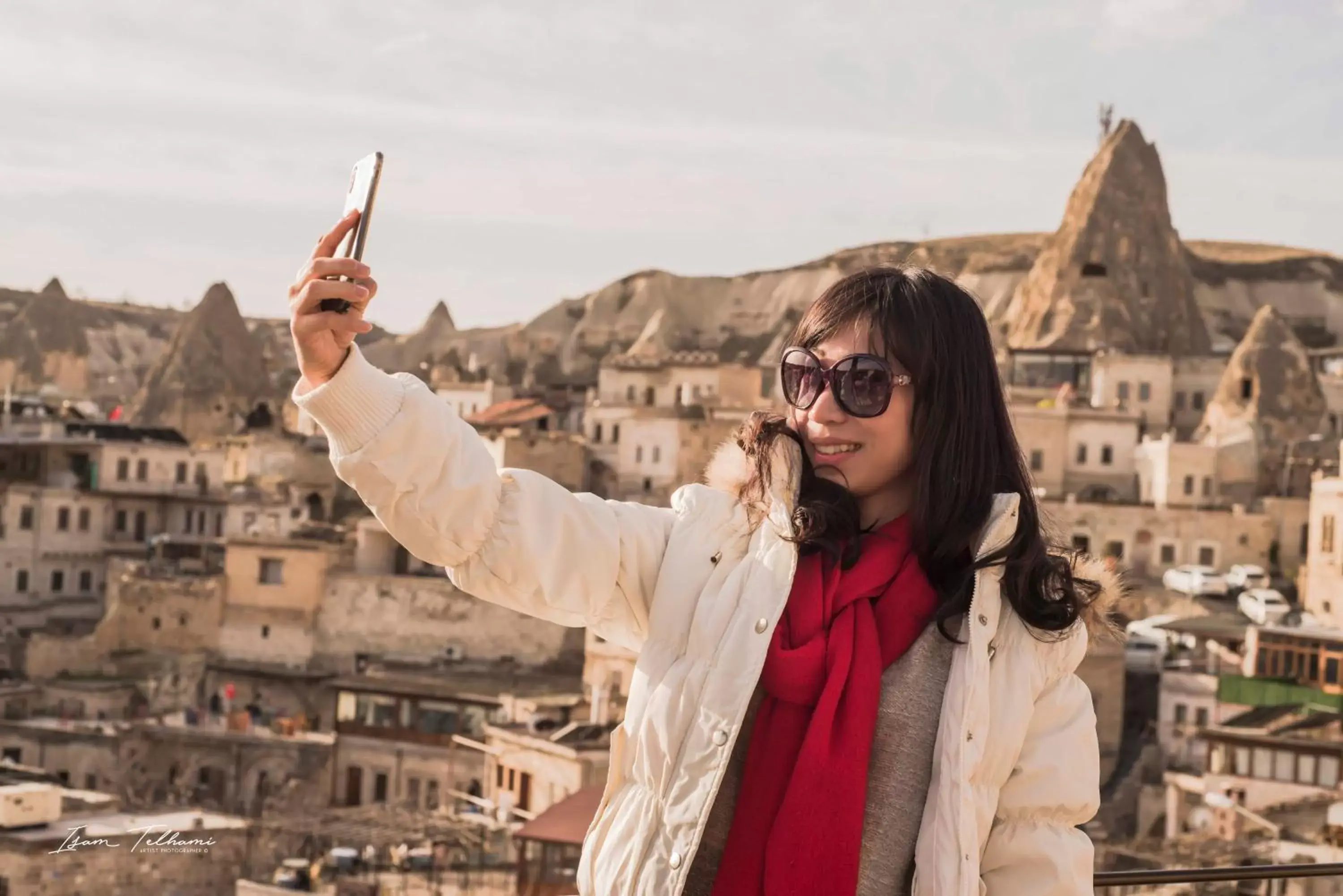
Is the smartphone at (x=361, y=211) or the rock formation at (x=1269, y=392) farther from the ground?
the rock formation at (x=1269, y=392)

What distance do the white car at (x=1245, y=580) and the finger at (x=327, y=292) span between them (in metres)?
36.7

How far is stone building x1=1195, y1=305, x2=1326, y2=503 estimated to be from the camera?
136ft

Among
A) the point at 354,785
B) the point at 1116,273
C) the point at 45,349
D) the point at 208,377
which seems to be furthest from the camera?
the point at 45,349

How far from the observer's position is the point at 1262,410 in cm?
4444

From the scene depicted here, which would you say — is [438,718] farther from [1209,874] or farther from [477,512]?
[477,512]

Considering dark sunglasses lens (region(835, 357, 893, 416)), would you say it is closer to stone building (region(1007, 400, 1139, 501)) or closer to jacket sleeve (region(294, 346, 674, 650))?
jacket sleeve (region(294, 346, 674, 650))

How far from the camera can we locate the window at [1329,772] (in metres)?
25.0

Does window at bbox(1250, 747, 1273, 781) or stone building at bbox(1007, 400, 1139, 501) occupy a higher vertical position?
stone building at bbox(1007, 400, 1139, 501)

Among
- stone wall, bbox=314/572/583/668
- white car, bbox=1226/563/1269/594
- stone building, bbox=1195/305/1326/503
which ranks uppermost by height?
stone building, bbox=1195/305/1326/503

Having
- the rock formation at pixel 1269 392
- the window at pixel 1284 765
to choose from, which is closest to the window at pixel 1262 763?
the window at pixel 1284 765

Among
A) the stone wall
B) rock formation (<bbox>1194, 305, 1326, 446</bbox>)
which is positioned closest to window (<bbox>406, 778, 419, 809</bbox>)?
the stone wall

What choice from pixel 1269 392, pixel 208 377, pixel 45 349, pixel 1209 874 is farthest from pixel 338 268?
pixel 45 349

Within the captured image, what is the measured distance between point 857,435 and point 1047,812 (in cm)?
78

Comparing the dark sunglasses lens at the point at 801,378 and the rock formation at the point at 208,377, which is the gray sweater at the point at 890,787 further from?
the rock formation at the point at 208,377
